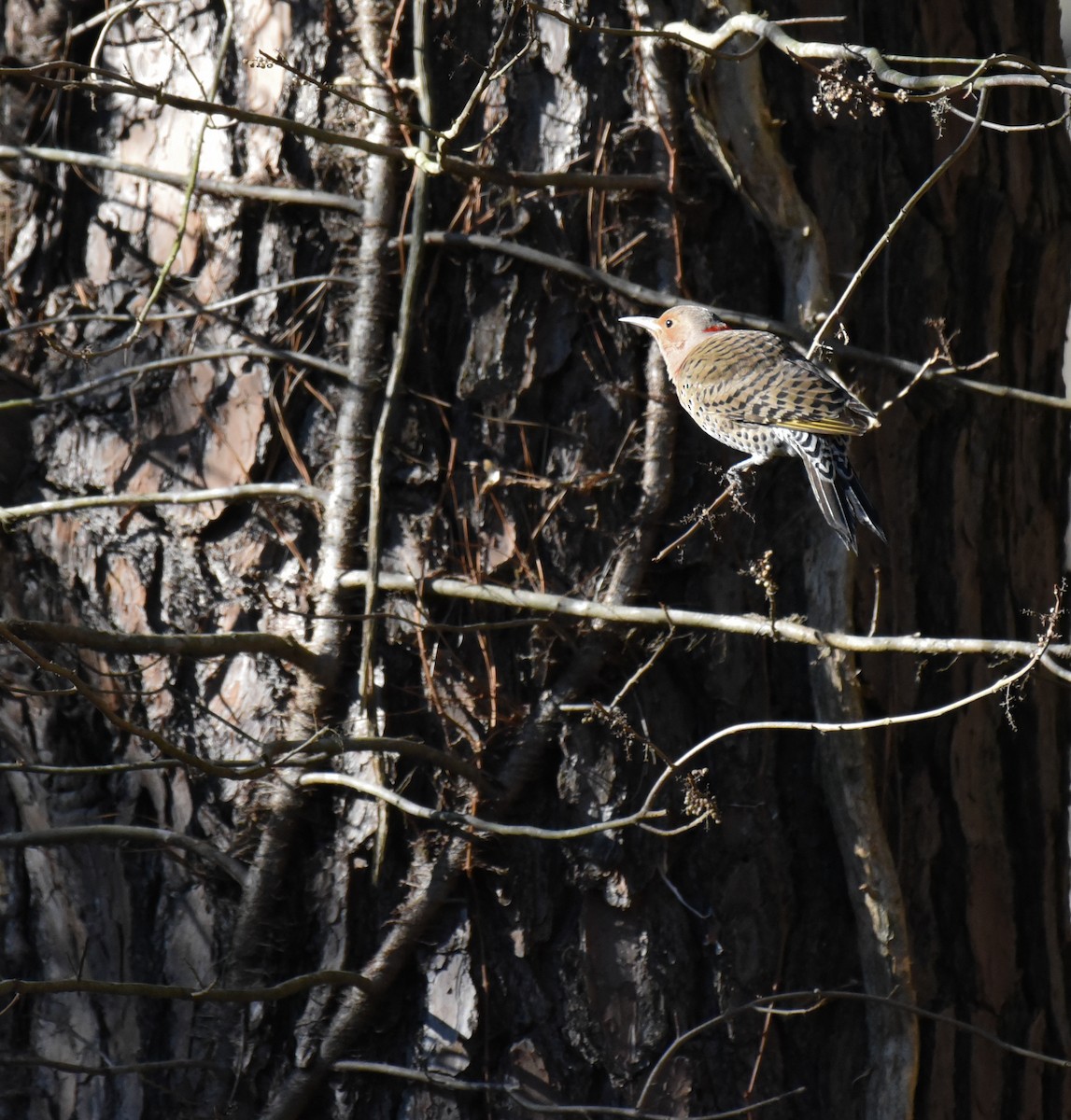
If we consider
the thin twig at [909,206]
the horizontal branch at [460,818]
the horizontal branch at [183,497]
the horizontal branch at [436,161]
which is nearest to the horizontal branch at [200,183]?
the horizontal branch at [436,161]

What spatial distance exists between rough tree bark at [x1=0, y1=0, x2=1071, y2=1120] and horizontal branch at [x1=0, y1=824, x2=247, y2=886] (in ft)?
0.10

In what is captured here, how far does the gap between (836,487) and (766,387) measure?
35 centimetres

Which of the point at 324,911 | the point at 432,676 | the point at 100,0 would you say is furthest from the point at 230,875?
the point at 100,0

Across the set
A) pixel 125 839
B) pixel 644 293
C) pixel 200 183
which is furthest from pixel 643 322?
pixel 125 839

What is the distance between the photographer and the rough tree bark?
2.50 m

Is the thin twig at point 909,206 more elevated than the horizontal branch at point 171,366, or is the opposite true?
the thin twig at point 909,206

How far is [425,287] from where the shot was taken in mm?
2615

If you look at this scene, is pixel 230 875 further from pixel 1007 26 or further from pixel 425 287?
pixel 1007 26

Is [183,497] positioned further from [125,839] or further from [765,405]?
[765,405]

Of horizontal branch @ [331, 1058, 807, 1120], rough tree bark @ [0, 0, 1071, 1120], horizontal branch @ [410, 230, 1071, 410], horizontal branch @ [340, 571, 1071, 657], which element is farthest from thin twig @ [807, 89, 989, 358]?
horizontal branch @ [331, 1058, 807, 1120]

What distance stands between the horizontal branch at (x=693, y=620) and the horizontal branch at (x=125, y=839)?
59cm

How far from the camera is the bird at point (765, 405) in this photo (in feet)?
7.88

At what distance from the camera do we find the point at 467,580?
2.56 metres

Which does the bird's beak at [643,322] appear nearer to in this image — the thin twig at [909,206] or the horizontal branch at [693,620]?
the thin twig at [909,206]
